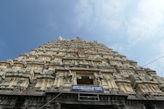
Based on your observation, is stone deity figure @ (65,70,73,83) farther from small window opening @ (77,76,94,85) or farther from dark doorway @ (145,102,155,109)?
dark doorway @ (145,102,155,109)

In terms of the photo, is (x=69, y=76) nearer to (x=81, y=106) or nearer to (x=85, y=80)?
(x=85, y=80)

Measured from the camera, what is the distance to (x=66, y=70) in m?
14.6

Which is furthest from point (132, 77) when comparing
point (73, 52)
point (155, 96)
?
point (73, 52)

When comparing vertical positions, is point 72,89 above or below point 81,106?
above

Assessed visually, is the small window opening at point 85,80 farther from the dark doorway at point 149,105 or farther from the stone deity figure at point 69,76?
the dark doorway at point 149,105

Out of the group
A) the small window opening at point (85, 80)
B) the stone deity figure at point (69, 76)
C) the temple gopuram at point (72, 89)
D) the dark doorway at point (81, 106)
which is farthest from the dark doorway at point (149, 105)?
the stone deity figure at point (69, 76)

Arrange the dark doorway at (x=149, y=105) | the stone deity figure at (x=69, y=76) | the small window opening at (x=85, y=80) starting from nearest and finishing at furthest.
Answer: the dark doorway at (x=149, y=105)
the stone deity figure at (x=69, y=76)
the small window opening at (x=85, y=80)

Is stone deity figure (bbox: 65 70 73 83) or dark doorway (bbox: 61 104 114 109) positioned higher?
stone deity figure (bbox: 65 70 73 83)

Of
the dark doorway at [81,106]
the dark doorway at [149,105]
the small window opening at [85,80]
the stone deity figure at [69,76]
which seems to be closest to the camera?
the dark doorway at [81,106]

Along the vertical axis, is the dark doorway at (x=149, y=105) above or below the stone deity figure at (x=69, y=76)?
below

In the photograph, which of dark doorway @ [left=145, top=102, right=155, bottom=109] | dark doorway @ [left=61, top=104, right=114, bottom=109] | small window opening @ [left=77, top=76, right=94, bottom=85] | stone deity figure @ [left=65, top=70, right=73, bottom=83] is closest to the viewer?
dark doorway @ [left=61, top=104, right=114, bottom=109]

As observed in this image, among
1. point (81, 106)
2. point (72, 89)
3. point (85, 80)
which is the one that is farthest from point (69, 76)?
point (81, 106)

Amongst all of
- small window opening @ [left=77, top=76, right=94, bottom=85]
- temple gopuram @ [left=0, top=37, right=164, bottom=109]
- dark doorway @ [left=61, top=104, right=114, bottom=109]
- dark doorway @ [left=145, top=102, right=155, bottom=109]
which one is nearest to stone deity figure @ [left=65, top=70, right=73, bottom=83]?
temple gopuram @ [left=0, top=37, right=164, bottom=109]

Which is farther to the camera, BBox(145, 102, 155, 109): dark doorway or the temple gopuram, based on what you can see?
BBox(145, 102, 155, 109): dark doorway
